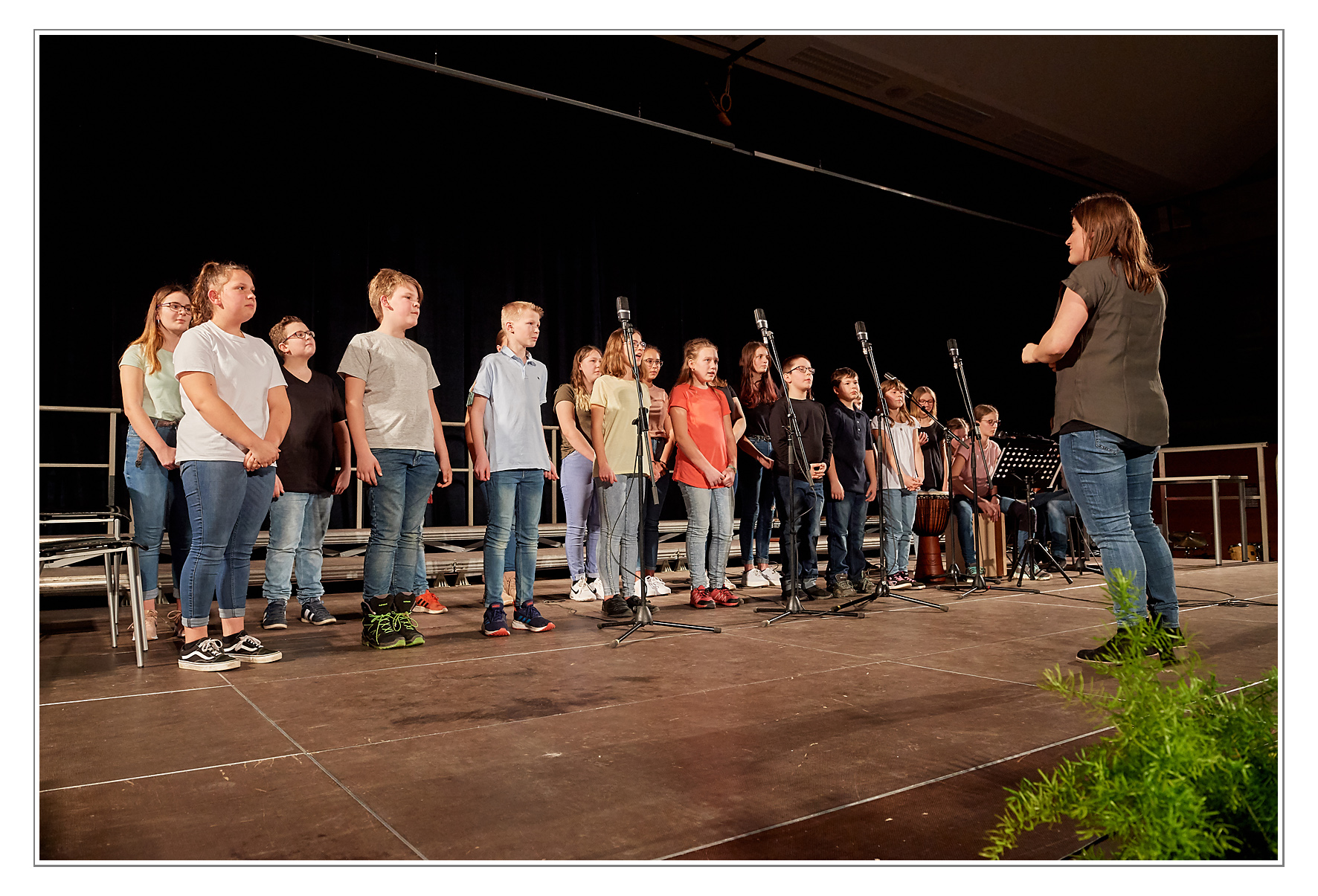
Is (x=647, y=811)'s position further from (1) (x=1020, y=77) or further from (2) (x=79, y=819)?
(1) (x=1020, y=77)

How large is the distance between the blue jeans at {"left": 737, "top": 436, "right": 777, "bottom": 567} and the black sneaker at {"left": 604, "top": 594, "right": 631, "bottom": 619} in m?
1.59

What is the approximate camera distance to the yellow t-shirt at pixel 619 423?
4.14 meters

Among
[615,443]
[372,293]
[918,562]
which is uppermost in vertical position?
[372,293]

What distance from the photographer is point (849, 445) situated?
4910 millimetres

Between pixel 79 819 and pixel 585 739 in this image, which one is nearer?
pixel 79 819

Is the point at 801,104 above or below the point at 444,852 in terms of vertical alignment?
above

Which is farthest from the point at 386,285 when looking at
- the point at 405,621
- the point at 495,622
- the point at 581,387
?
the point at 581,387

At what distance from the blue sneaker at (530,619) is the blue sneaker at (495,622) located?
126 millimetres

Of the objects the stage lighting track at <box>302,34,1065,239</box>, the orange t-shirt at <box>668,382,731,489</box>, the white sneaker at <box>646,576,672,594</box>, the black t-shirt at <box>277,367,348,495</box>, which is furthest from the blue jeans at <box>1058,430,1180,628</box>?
the stage lighting track at <box>302,34,1065,239</box>

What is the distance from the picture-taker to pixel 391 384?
314 centimetres

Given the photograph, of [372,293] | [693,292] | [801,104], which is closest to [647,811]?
[372,293]

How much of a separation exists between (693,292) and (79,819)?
7.80 m

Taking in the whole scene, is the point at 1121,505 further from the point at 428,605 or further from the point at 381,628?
the point at 428,605

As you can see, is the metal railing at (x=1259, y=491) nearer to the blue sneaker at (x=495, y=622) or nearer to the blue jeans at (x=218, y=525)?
the blue sneaker at (x=495, y=622)
